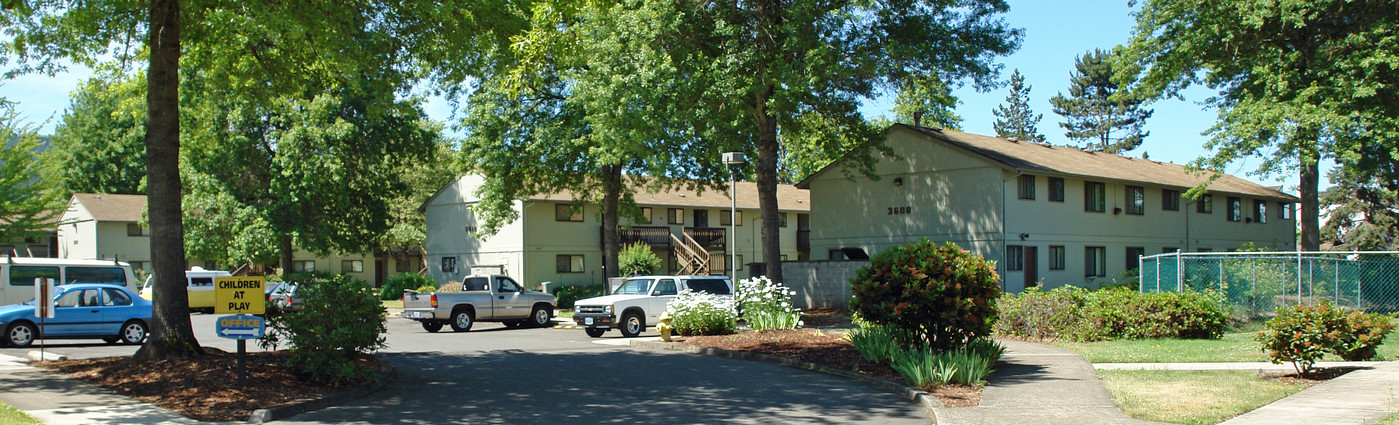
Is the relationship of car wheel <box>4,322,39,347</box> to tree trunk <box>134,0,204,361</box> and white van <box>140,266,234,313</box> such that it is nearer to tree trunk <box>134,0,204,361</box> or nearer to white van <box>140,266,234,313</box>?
tree trunk <box>134,0,204,361</box>

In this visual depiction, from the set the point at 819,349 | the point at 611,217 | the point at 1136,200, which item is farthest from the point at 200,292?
the point at 1136,200

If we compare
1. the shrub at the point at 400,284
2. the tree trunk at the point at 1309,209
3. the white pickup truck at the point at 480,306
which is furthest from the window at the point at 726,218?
the tree trunk at the point at 1309,209

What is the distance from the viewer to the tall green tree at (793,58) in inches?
1069

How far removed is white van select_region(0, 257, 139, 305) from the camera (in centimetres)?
2588

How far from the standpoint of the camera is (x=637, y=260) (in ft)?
143

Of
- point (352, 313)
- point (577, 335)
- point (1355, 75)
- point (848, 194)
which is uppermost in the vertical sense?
point (1355, 75)

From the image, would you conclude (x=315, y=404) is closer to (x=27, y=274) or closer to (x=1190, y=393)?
(x=1190, y=393)

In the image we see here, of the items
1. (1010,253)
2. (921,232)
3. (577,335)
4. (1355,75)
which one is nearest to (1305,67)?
(1355,75)

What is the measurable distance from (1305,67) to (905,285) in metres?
23.3

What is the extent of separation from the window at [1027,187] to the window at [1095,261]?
4082mm

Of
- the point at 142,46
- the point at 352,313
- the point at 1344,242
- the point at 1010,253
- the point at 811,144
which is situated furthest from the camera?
the point at 1344,242

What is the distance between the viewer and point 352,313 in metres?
12.9

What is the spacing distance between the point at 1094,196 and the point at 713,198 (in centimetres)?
2127

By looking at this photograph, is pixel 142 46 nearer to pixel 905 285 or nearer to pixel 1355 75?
pixel 905 285
